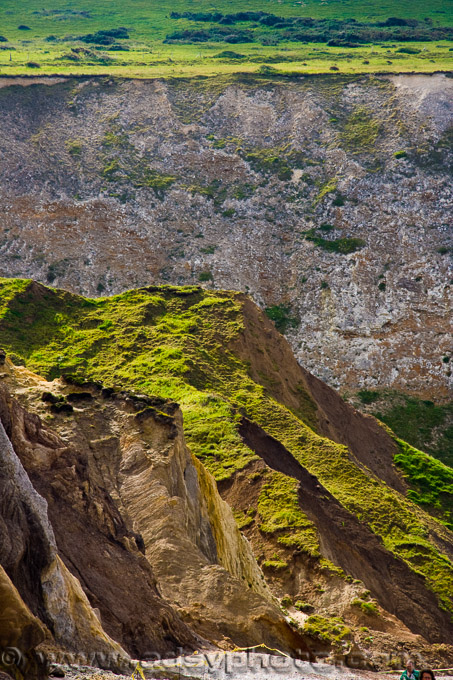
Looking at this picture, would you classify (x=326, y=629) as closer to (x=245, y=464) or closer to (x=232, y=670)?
(x=232, y=670)

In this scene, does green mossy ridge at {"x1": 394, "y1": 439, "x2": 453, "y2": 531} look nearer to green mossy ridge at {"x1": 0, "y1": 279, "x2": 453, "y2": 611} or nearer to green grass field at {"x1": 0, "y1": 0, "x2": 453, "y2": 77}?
green mossy ridge at {"x1": 0, "y1": 279, "x2": 453, "y2": 611}

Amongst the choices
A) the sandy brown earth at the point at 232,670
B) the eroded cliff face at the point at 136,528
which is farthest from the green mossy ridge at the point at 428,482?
the sandy brown earth at the point at 232,670

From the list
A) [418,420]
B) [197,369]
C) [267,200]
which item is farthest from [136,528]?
[267,200]

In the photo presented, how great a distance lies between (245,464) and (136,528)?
818cm

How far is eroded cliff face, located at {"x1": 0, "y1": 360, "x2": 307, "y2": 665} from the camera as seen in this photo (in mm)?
11828

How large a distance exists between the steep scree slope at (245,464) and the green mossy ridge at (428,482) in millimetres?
104

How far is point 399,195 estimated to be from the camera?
55.6 metres

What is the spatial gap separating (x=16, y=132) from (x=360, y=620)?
50.3m

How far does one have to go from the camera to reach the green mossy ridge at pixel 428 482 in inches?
1267

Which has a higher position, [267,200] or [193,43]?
[193,43]

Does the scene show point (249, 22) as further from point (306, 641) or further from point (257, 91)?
point (306, 641)

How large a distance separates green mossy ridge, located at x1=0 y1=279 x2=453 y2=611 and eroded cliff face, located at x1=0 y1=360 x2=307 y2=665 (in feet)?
18.0

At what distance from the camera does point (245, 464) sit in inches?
907

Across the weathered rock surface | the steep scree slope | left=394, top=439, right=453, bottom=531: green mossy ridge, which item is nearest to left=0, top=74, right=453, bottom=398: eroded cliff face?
left=394, top=439, right=453, bottom=531: green mossy ridge
